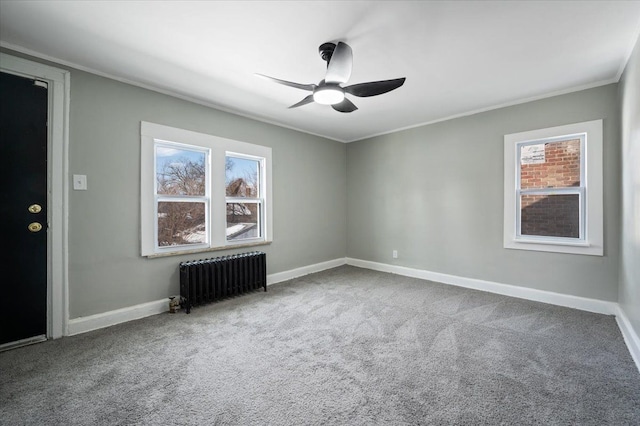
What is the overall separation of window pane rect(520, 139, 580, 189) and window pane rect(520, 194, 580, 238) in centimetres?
17

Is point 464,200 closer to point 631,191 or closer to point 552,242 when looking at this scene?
point 552,242

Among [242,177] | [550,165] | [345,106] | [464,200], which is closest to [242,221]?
[242,177]

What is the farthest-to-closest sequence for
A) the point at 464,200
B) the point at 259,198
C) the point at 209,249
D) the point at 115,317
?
the point at 259,198 < the point at 464,200 < the point at 209,249 < the point at 115,317

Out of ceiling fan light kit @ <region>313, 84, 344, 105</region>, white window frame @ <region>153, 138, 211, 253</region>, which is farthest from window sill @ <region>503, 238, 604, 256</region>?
white window frame @ <region>153, 138, 211, 253</region>

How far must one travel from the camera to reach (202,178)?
3570 millimetres

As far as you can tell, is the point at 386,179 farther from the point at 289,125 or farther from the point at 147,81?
the point at 147,81

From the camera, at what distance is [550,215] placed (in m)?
3.48

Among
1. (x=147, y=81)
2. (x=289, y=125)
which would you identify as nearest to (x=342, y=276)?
(x=289, y=125)

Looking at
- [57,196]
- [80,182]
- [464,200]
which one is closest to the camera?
[57,196]

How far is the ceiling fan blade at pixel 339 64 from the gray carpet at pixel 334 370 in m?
2.21

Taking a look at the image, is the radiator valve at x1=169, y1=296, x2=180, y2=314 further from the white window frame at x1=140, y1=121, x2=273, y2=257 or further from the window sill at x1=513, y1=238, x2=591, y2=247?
the window sill at x1=513, y1=238, x2=591, y2=247

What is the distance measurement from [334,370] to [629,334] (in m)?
2.54

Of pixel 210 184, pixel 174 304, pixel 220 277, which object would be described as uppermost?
pixel 210 184

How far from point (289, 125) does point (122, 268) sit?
302 cm
